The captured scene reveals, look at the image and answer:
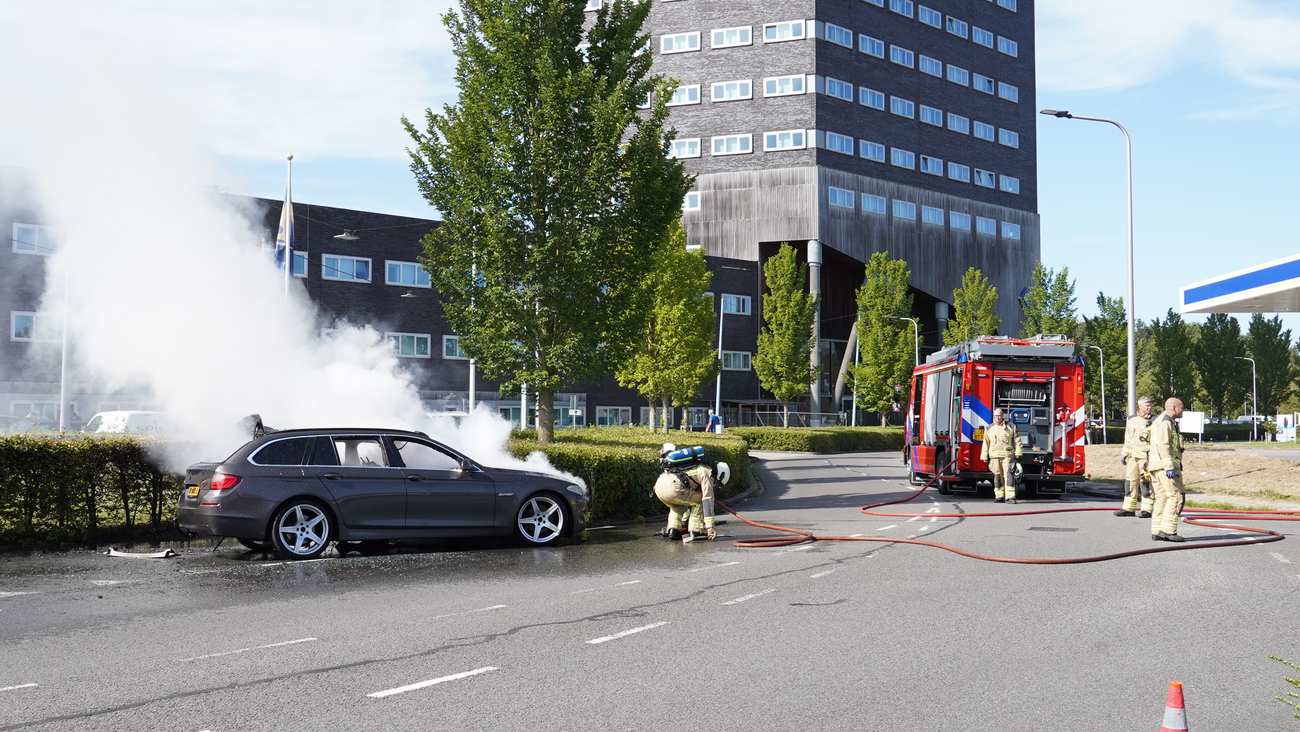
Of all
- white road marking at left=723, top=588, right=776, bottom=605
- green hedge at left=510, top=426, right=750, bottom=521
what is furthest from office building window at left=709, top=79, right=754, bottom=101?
white road marking at left=723, top=588, right=776, bottom=605

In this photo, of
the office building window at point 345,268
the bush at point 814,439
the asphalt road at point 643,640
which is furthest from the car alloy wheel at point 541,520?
the office building window at point 345,268

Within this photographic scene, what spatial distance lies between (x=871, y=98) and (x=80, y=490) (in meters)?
66.5

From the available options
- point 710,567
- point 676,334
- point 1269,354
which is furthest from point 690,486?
point 1269,354

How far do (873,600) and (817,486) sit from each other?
1808 cm

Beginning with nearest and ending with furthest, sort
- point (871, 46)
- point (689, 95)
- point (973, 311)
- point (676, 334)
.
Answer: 1. point (676, 334)
2. point (973, 311)
3. point (689, 95)
4. point (871, 46)

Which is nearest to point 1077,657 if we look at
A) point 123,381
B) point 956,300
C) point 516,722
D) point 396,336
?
point 516,722

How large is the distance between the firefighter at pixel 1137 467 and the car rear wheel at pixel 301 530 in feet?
37.4

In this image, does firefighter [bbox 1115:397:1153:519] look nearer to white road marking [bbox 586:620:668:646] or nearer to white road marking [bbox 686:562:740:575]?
white road marking [bbox 686:562:740:575]

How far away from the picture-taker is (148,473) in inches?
576

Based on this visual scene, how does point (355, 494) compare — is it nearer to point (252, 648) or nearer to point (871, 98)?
point (252, 648)

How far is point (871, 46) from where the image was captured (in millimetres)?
74312

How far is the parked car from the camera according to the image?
40.9ft

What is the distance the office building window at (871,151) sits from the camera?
73188 mm

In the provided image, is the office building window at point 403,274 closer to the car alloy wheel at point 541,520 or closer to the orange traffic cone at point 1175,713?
the car alloy wheel at point 541,520
